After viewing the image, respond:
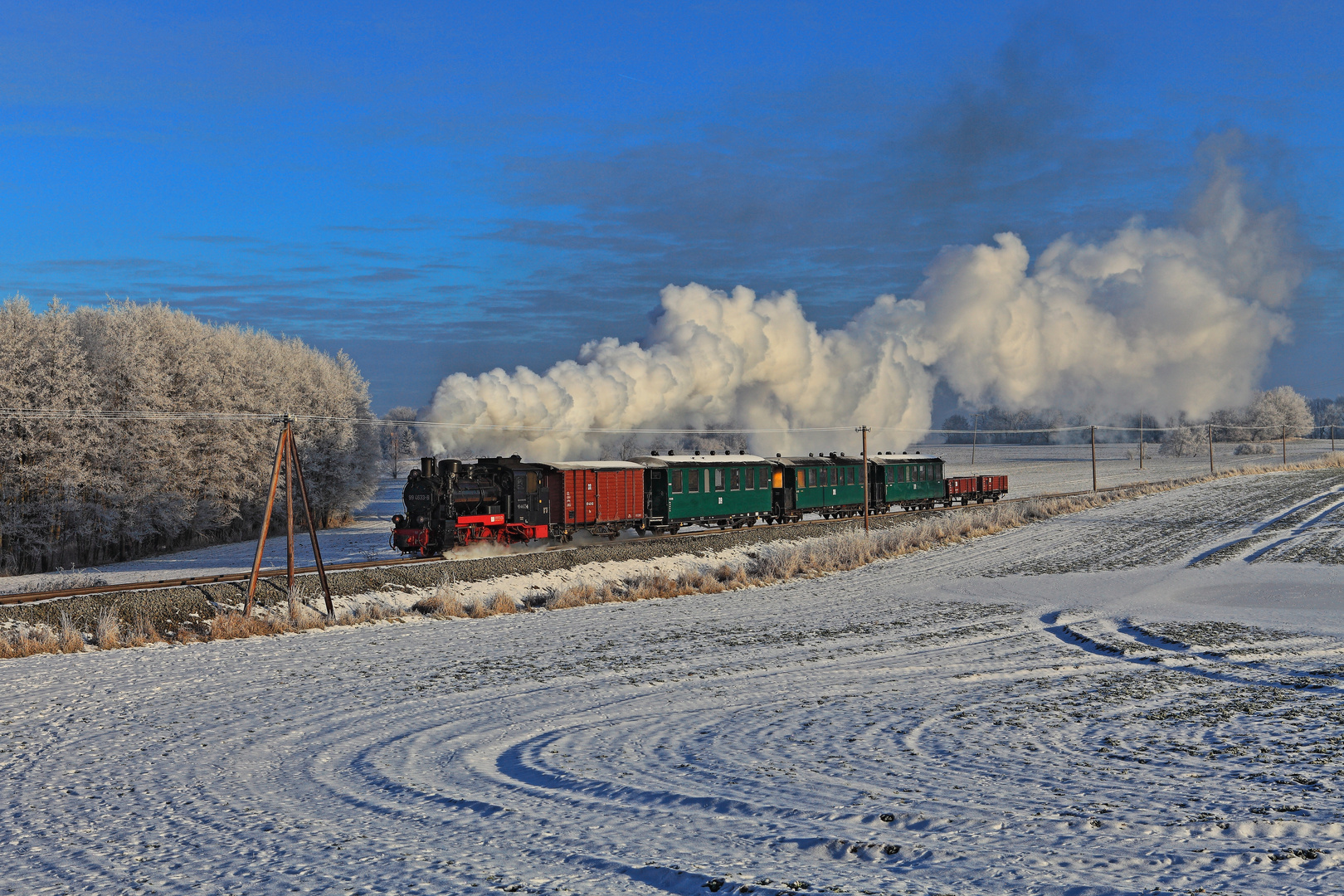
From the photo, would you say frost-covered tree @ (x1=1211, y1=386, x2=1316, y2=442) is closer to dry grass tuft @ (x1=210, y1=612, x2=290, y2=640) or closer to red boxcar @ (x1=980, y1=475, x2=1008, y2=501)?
red boxcar @ (x1=980, y1=475, x2=1008, y2=501)

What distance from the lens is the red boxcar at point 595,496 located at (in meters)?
36.9

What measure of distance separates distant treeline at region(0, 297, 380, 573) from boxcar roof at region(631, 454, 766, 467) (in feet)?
69.6

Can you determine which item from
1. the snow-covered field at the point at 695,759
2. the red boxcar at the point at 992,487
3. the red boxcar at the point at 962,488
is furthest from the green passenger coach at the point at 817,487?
the snow-covered field at the point at 695,759

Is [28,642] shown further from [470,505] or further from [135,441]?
[135,441]

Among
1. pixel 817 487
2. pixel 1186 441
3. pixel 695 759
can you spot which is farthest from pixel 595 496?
pixel 1186 441

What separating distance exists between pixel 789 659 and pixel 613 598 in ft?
35.1

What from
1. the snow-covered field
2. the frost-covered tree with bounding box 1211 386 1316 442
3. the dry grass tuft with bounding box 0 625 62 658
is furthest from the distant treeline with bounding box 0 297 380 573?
the frost-covered tree with bounding box 1211 386 1316 442

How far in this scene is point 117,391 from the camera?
154 feet

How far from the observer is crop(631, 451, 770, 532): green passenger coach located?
41.5 metres

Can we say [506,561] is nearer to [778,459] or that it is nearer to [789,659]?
[789,659]

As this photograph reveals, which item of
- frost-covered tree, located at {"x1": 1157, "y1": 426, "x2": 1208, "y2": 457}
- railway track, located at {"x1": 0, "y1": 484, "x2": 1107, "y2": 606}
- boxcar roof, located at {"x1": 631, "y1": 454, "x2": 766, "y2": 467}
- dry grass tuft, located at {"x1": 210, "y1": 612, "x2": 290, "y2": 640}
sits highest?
frost-covered tree, located at {"x1": 1157, "y1": 426, "x2": 1208, "y2": 457}

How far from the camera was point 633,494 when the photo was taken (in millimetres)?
40406

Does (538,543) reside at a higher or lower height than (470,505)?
Result: lower

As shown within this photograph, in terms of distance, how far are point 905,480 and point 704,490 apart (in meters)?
18.7
